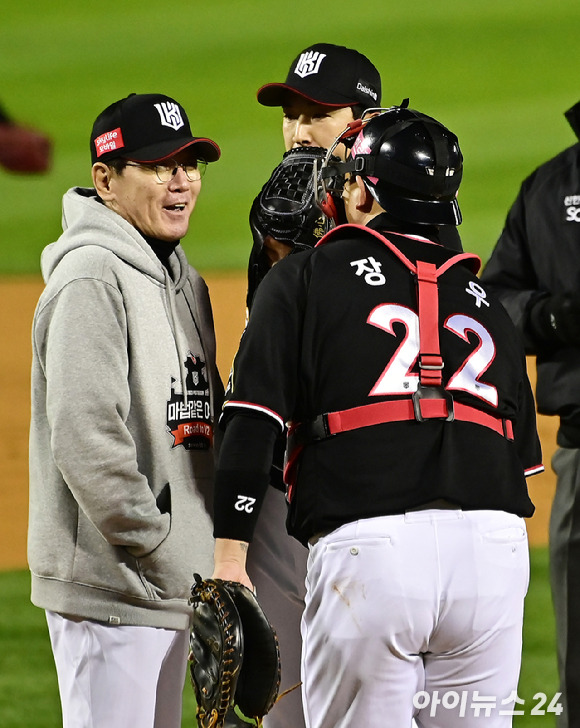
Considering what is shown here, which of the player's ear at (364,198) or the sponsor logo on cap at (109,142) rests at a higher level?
the sponsor logo on cap at (109,142)

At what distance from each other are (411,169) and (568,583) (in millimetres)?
1319

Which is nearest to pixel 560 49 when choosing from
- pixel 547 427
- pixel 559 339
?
pixel 547 427

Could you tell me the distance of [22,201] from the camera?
8.95 m

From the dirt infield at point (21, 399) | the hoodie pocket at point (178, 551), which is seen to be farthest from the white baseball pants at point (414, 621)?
the dirt infield at point (21, 399)

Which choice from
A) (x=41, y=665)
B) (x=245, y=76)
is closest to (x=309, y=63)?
(x=41, y=665)

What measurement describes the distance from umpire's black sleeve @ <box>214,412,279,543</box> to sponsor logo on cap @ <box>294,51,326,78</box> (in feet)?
4.48

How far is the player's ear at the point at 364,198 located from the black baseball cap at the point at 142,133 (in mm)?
486

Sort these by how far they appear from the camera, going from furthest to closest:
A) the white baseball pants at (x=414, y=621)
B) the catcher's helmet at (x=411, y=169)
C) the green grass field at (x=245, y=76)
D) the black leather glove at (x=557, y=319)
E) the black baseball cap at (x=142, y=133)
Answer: the green grass field at (x=245, y=76)
the black leather glove at (x=557, y=319)
the black baseball cap at (x=142, y=133)
the catcher's helmet at (x=411, y=169)
the white baseball pants at (x=414, y=621)

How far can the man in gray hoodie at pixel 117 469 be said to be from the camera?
2.22m

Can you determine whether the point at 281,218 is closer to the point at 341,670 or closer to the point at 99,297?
the point at 99,297

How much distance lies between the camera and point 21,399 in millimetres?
6852

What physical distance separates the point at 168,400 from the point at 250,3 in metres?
8.39

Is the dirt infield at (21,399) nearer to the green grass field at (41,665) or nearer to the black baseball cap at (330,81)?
the green grass field at (41,665)

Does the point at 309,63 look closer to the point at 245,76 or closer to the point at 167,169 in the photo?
the point at 167,169
